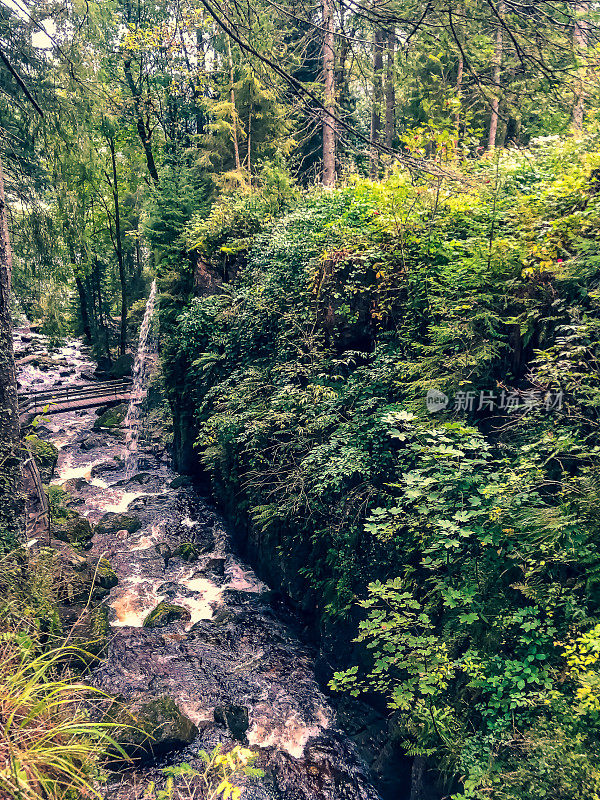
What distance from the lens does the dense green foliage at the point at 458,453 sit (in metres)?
3.84

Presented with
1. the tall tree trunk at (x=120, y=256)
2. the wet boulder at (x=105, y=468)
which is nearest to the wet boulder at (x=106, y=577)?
the wet boulder at (x=105, y=468)

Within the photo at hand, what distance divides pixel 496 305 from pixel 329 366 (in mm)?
3066

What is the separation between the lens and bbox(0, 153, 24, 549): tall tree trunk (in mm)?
5203

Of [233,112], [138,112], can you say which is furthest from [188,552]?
[138,112]

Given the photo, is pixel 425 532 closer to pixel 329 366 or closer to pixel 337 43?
pixel 329 366

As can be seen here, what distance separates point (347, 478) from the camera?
21.5 ft

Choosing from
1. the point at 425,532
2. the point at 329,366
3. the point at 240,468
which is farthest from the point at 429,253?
the point at 240,468

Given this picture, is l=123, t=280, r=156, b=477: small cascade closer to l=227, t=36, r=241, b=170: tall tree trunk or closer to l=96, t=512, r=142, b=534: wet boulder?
l=96, t=512, r=142, b=534: wet boulder

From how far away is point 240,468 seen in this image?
9.98 metres

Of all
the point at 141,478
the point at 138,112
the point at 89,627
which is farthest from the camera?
the point at 138,112

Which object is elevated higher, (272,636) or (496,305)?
(496,305)

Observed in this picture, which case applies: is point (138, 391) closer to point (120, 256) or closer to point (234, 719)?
point (120, 256)

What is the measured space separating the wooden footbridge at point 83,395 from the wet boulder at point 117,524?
4.07 m

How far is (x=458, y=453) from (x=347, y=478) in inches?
104
